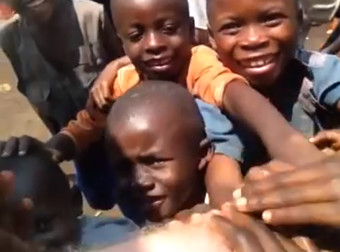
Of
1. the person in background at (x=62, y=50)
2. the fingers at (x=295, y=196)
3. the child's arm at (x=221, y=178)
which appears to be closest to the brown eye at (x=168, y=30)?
the child's arm at (x=221, y=178)

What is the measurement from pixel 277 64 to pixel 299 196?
3.06 feet

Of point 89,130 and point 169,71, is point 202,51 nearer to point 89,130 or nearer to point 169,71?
point 169,71

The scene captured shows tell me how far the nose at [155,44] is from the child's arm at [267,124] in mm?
249

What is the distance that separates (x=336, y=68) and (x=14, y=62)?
1.24 metres

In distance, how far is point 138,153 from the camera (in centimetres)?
209

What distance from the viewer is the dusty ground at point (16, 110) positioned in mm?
5027

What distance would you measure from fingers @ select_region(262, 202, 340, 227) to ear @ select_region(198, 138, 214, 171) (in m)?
0.86

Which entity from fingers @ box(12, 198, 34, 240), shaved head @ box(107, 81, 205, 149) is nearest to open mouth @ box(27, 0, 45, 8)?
shaved head @ box(107, 81, 205, 149)

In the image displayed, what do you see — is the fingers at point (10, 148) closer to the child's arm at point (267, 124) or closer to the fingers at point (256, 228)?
the child's arm at point (267, 124)

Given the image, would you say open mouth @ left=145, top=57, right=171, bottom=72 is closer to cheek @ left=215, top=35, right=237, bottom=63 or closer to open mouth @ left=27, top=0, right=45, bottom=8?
cheek @ left=215, top=35, right=237, bottom=63

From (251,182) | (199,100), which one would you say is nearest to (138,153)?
(199,100)

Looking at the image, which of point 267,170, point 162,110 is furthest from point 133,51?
point 267,170

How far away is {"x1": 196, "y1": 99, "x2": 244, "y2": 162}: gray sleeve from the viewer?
2.10 meters

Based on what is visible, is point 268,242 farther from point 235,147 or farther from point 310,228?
point 235,147
